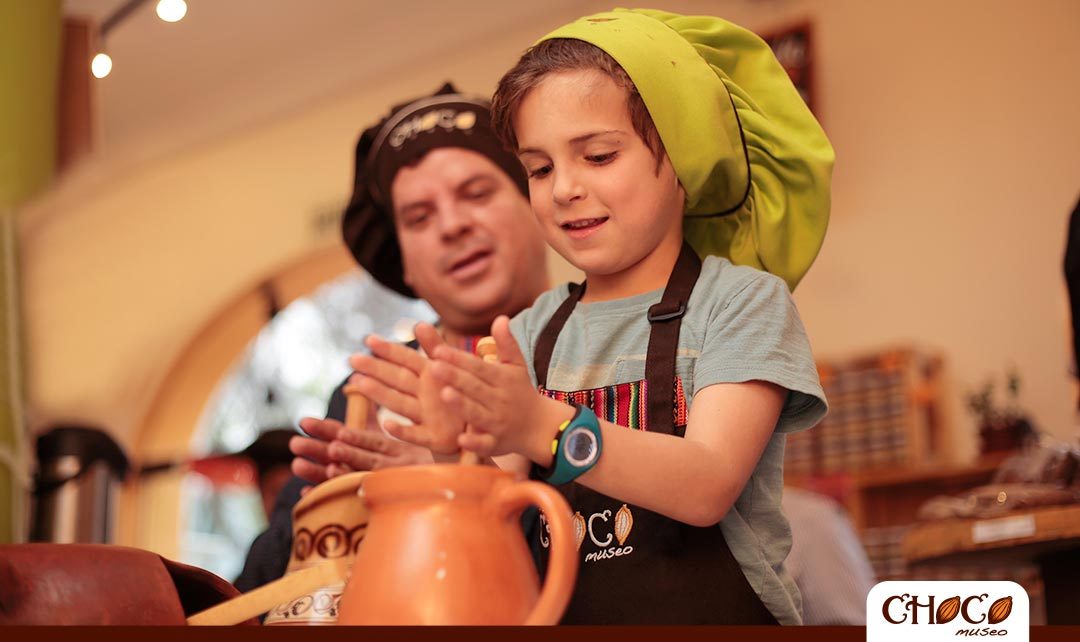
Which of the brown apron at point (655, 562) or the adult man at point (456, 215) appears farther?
the adult man at point (456, 215)

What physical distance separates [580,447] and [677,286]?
257 mm

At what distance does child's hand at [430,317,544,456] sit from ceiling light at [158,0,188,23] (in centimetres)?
48

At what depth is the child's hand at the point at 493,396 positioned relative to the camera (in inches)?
19.1

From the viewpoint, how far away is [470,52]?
97 cm

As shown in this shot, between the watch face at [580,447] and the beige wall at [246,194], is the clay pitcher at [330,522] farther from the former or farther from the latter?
the beige wall at [246,194]

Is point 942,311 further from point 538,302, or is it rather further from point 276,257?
point 538,302

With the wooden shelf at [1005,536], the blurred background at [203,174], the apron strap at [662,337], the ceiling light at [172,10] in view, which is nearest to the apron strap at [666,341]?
the apron strap at [662,337]

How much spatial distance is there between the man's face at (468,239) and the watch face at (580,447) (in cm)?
65

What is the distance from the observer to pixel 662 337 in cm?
74

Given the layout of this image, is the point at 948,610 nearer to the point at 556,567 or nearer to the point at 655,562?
the point at 556,567

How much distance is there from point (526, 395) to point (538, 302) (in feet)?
1.27

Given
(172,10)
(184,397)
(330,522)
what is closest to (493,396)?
(330,522)


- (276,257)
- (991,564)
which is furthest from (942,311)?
(276,257)

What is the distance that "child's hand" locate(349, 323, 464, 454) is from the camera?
516mm
